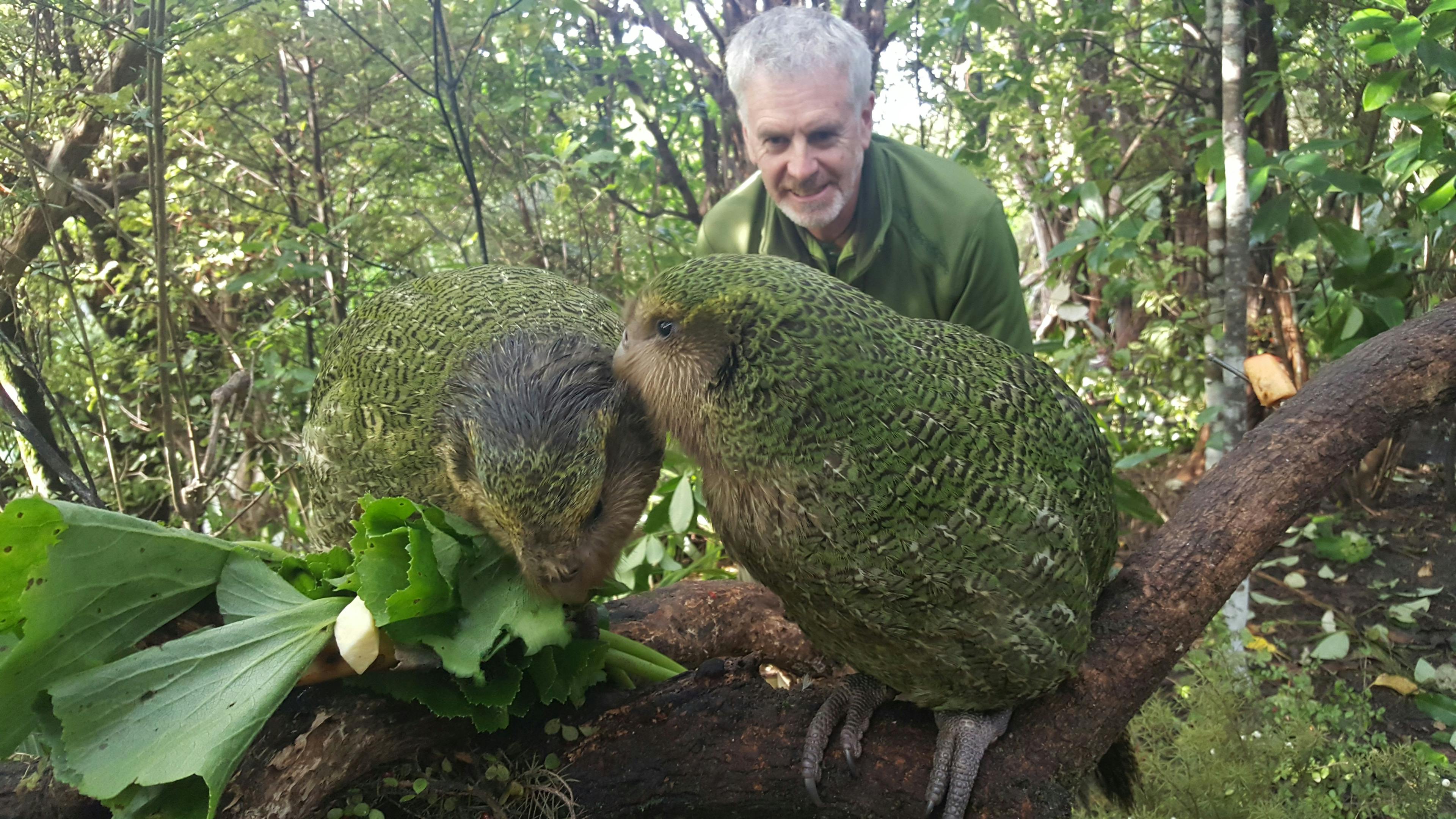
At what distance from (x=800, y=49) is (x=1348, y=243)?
250 centimetres

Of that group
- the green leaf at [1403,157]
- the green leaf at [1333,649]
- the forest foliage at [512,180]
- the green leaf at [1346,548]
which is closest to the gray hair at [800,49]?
the forest foliage at [512,180]

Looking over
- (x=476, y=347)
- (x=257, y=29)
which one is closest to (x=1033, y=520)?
(x=476, y=347)

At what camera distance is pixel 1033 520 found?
171 cm

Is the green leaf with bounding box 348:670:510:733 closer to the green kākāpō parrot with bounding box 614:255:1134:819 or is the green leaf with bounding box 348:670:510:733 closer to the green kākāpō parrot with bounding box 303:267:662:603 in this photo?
the green kākāpō parrot with bounding box 303:267:662:603

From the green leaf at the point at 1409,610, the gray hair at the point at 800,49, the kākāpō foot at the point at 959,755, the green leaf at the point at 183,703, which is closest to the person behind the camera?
the green leaf at the point at 183,703

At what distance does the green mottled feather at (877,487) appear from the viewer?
1611 millimetres

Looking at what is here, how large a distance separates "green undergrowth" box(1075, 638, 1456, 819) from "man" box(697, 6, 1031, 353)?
63.1 inches

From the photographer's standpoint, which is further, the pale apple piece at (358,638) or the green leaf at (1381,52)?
the green leaf at (1381,52)

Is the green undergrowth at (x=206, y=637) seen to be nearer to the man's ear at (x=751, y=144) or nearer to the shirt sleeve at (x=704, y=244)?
the man's ear at (x=751, y=144)

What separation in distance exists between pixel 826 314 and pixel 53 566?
146 cm

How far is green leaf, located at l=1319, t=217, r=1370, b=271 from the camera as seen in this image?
352 centimetres

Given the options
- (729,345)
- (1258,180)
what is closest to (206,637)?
(729,345)

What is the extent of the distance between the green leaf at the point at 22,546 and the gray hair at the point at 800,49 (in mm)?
2309

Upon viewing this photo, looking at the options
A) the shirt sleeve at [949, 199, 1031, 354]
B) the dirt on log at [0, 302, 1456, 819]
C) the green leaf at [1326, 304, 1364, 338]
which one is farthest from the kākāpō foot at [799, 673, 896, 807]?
the green leaf at [1326, 304, 1364, 338]
